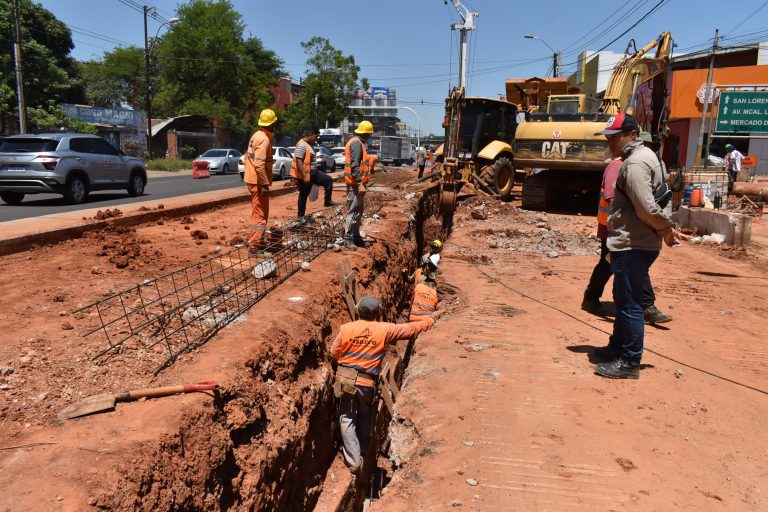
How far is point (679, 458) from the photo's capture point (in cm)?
354

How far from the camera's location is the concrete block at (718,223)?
1043cm

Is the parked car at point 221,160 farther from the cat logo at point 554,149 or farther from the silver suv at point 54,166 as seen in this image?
the cat logo at point 554,149

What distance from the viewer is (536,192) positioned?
48.2 ft

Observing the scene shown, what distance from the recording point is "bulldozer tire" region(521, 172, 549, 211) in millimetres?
14625

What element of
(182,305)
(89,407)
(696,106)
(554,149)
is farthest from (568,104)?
(696,106)

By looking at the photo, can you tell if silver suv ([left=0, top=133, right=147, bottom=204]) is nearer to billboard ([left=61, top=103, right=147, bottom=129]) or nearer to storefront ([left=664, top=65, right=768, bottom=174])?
billboard ([left=61, top=103, right=147, bottom=129])

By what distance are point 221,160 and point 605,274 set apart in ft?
83.3

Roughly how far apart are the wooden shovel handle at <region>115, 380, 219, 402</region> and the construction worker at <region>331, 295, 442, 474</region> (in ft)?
5.19

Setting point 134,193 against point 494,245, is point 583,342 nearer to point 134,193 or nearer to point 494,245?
point 494,245

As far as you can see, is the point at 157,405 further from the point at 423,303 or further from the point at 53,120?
the point at 53,120

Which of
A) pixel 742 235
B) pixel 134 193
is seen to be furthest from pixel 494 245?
pixel 134 193

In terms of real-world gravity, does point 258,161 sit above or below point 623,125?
below

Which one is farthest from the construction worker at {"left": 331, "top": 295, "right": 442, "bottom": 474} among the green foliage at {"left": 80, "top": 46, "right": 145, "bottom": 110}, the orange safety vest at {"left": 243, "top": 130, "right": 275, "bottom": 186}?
the green foliage at {"left": 80, "top": 46, "right": 145, "bottom": 110}

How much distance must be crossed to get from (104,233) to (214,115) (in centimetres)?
3935
